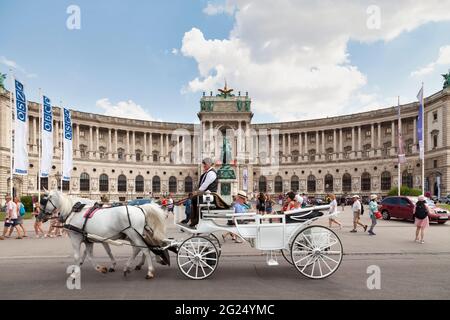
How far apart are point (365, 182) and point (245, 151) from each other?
2800 cm

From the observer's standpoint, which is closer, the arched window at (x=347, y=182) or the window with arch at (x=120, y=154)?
the arched window at (x=347, y=182)

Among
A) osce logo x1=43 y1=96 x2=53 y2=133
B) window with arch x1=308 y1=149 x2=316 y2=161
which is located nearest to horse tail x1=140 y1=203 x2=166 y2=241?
osce logo x1=43 y1=96 x2=53 y2=133

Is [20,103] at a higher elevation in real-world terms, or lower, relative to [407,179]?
higher

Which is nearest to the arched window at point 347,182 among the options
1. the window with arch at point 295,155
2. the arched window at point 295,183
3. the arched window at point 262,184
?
the arched window at point 295,183

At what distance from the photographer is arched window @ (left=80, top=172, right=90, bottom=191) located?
66.6m

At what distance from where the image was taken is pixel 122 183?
72.1 meters

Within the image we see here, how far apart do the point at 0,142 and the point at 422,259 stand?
60.2m

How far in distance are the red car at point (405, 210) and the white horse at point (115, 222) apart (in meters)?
20.2

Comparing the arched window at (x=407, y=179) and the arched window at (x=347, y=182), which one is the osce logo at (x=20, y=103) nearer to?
the arched window at (x=347, y=182)

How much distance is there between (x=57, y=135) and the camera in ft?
220

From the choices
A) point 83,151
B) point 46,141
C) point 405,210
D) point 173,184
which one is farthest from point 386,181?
point 83,151

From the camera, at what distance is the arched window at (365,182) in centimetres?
6774

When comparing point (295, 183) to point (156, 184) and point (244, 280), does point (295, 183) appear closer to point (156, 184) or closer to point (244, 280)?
point (156, 184)

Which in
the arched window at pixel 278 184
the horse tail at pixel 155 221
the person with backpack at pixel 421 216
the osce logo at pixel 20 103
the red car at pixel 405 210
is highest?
the osce logo at pixel 20 103
